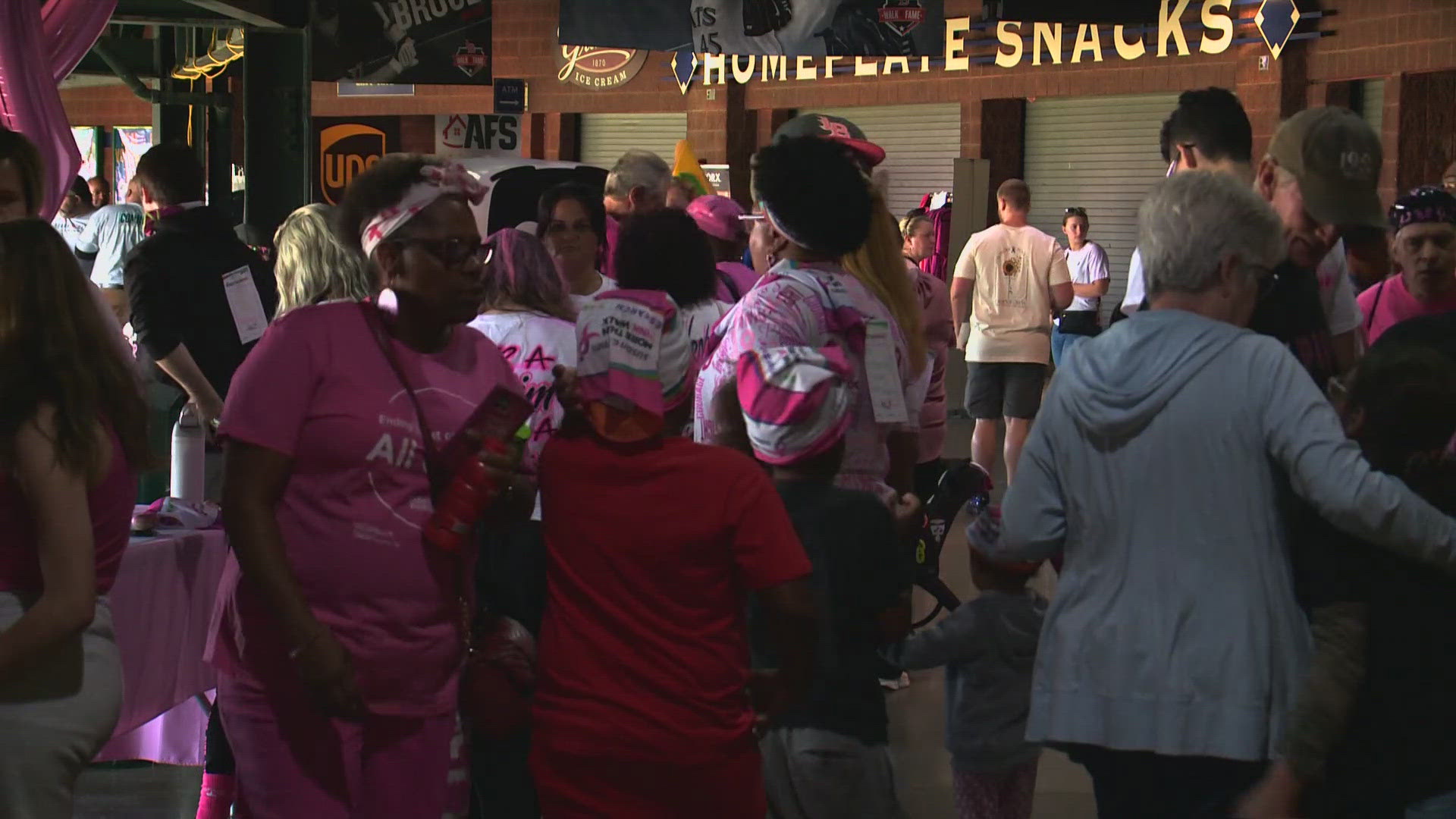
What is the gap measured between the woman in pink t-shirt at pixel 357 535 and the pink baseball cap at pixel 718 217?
3.55 m

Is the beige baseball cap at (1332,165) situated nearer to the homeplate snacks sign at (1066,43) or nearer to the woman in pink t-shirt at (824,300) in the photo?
the woman in pink t-shirt at (824,300)

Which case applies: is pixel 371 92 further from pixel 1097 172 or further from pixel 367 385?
pixel 367 385

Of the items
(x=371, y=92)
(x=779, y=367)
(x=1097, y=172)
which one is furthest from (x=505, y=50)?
(x=779, y=367)

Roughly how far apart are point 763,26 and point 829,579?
1235 centimetres

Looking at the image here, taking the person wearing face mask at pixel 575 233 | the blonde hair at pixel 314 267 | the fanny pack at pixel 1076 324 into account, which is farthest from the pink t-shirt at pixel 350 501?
the fanny pack at pixel 1076 324

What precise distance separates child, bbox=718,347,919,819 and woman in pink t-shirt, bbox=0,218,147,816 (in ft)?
3.78

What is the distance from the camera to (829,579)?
10.3 feet

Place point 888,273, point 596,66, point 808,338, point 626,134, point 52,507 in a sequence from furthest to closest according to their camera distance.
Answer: point 626,134, point 596,66, point 888,273, point 808,338, point 52,507

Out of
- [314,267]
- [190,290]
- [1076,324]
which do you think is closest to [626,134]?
[1076,324]

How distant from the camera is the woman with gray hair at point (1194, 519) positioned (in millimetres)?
2725

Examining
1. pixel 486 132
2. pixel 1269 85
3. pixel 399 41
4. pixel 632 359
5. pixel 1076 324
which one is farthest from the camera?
pixel 1269 85

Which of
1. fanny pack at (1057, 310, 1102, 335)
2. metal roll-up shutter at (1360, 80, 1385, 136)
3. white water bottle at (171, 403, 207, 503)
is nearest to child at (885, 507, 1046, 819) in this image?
white water bottle at (171, 403, 207, 503)

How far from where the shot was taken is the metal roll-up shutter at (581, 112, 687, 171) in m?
24.4

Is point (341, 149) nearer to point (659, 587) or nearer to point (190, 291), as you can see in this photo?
point (190, 291)
